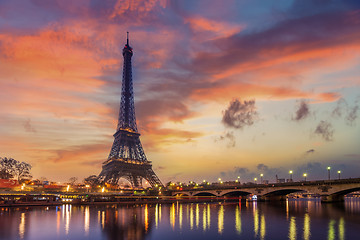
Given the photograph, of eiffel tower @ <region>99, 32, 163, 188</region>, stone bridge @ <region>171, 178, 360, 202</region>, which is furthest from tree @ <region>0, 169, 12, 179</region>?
stone bridge @ <region>171, 178, 360, 202</region>

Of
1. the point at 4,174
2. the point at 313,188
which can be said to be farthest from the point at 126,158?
the point at 313,188

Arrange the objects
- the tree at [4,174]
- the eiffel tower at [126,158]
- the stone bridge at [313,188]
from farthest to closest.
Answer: the eiffel tower at [126,158], the tree at [4,174], the stone bridge at [313,188]

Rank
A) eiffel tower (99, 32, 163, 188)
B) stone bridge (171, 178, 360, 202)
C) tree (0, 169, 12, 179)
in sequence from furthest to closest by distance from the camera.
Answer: eiffel tower (99, 32, 163, 188) → tree (0, 169, 12, 179) → stone bridge (171, 178, 360, 202)

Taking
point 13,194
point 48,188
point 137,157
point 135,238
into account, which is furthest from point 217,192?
point 135,238

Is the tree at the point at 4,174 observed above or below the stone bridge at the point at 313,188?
above

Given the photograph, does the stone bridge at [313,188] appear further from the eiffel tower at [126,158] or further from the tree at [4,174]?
the tree at [4,174]

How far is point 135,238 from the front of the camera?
4419 cm

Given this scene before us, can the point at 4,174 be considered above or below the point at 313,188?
above

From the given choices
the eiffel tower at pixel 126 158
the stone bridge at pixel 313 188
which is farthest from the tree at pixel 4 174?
the stone bridge at pixel 313 188

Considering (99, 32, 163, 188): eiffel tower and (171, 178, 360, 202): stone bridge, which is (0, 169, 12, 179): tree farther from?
(171, 178, 360, 202): stone bridge

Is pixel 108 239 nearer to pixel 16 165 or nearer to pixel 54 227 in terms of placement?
pixel 54 227

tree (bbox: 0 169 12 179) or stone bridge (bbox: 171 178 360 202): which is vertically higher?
tree (bbox: 0 169 12 179)

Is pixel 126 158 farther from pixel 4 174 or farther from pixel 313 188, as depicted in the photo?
pixel 313 188

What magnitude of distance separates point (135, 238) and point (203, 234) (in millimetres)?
11467
